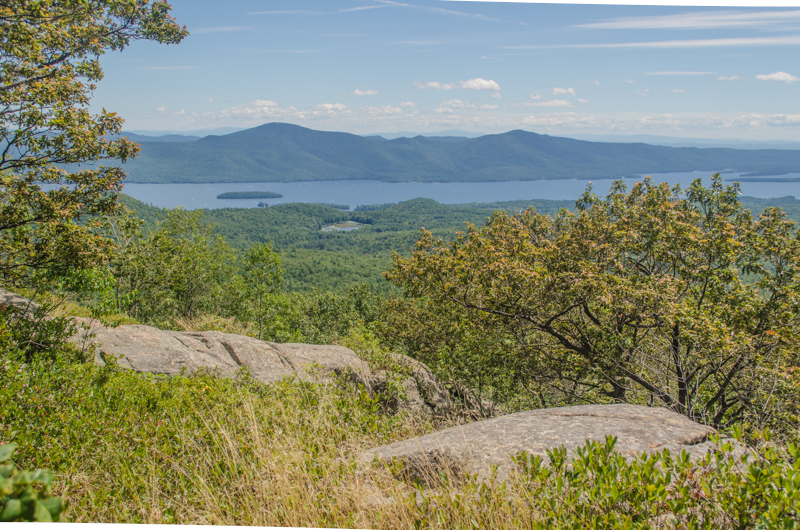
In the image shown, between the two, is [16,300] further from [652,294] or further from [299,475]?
[652,294]

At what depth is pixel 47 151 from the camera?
646 centimetres

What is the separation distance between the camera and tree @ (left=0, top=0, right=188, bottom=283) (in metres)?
6.29

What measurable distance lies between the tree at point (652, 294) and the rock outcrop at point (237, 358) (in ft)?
7.10

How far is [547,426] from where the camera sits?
3.97m

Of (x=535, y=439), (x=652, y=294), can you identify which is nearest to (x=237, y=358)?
(x=535, y=439)

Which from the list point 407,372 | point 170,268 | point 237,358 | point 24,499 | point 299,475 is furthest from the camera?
point 170,268

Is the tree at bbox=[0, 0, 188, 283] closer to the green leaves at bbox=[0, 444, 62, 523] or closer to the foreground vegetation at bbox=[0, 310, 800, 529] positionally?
the foreground vegetation at bbox=[0, 310, 800, 529]

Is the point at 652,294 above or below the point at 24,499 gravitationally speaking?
below

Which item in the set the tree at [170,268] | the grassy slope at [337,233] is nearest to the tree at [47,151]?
the tree at [170,268]

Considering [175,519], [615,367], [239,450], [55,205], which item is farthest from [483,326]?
[55,205]

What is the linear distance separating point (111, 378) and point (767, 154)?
10621cm

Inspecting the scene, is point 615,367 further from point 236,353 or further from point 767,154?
point 767,154

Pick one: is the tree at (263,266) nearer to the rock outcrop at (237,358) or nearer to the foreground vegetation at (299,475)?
the rock outcrop at (237,358)

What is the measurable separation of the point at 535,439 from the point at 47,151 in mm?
8151
